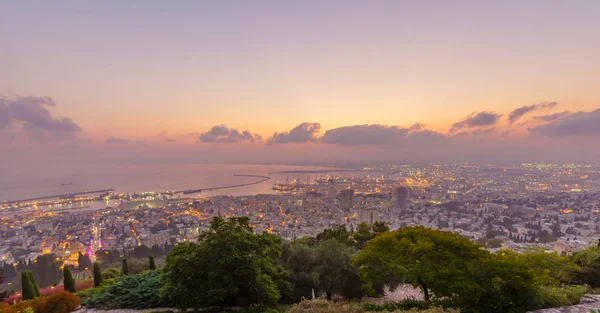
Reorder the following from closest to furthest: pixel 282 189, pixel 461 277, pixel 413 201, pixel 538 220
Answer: pixel 461 277 → pixel 538 220 → pixel 413 201 → pixel 282 189

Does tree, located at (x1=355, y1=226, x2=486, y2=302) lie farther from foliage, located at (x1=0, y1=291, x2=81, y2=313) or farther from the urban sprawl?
the urban sprawl

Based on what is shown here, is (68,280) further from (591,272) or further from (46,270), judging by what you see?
(591,272)

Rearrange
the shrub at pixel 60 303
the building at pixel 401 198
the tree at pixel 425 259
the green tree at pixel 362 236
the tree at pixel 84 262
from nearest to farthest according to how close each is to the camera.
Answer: the tree at pixel 425 259 < the shrub at pixel 60 303 < the green tree at pixel 362 236 < the tree at pixel 84 262 < the building at pixel 401 198

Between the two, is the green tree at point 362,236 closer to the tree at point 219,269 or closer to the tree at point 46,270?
the tree at point 219,269

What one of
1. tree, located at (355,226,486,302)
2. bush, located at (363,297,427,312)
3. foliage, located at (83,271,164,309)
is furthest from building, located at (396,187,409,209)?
foliage, located at (83,271,164,309)

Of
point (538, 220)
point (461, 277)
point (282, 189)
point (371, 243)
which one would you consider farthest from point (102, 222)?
point (538, 220)

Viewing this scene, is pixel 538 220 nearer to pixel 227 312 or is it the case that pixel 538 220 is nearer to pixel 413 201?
pixel 413 201

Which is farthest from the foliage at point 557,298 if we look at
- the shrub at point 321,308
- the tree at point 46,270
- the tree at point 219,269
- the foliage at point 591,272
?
the tree at point 46,270
